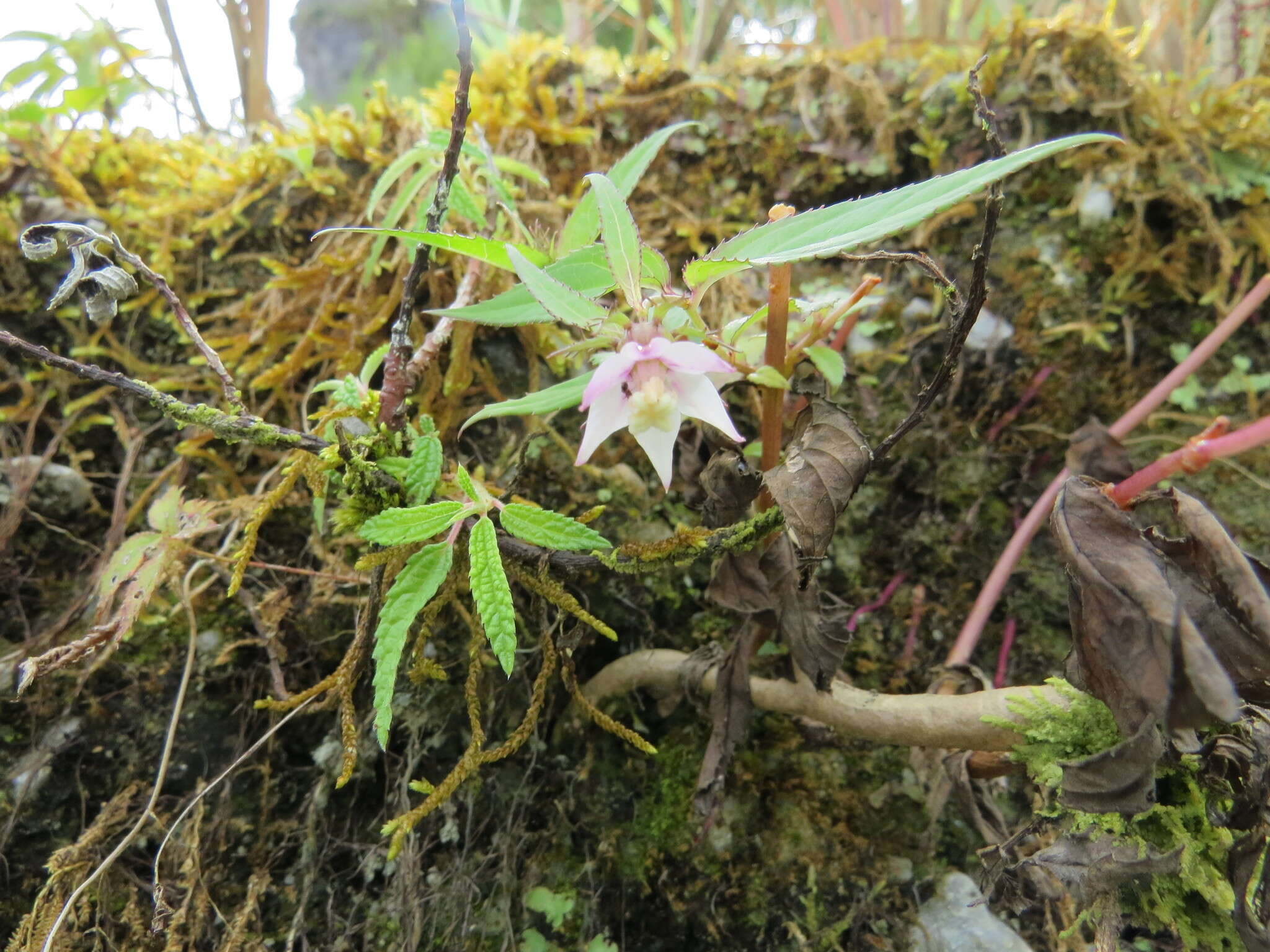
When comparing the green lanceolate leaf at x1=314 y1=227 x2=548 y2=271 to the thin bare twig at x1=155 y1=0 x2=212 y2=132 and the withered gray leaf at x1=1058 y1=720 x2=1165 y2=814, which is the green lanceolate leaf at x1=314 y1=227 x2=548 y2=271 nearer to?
the withered gray leaf at x1=1058 y1=720 x2=1165 y2=814

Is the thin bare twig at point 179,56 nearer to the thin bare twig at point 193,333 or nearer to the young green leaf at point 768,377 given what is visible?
the thin bare twig at point 193,333

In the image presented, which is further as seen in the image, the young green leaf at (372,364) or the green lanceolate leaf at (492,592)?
the young green leaf at (372,364)

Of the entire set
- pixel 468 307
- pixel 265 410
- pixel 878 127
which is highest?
pixel 878 127

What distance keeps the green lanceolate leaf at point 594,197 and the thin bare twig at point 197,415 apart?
1.48 ft

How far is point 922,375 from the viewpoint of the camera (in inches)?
56.8

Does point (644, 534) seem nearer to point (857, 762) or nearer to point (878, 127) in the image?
point (857, 762)

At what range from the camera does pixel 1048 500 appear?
1.22 meters

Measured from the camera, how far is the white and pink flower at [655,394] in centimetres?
71

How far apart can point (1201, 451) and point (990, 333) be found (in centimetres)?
63

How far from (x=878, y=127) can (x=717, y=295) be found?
656 millimetres

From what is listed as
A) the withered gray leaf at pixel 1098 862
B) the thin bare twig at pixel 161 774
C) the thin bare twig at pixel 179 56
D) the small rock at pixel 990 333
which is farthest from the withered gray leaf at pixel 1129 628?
the thin bare twig at pixel 179 56

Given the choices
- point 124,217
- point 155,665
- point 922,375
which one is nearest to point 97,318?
point 155,665

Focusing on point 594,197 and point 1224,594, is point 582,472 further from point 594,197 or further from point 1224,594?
point 1224,594

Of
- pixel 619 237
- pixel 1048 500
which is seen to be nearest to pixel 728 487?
pixel 619 237
